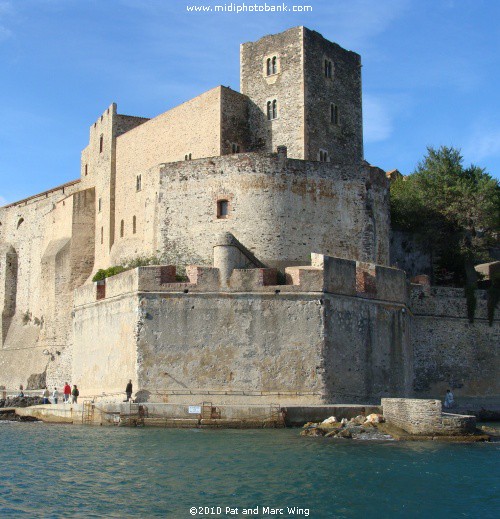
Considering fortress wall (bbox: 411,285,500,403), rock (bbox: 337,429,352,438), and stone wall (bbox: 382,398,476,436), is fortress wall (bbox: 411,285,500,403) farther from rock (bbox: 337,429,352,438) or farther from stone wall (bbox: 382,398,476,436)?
rock (bbox: 337,429,352,438)

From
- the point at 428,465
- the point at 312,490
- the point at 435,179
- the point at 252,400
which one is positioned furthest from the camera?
the point at 435,179

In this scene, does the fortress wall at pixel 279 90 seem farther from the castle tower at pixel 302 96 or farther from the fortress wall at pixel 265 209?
the fortress wall at pixel 265 209

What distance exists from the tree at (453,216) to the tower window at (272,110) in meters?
6.12

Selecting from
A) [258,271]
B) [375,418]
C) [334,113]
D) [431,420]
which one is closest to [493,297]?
[334,113]

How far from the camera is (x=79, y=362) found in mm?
29516

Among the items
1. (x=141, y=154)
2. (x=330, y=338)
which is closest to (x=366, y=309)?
(x=330, y=338)

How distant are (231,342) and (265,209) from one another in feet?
19.3

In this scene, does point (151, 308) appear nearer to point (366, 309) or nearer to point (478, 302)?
point (366, 309)

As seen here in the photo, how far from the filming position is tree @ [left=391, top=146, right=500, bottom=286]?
33938 millimetres

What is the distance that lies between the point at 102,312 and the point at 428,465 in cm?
1370

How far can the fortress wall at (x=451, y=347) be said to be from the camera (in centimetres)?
3061

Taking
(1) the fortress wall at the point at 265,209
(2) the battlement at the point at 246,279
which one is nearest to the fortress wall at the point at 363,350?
(2) the battlement at the point at 246,279

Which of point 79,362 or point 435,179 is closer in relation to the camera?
point 79,362

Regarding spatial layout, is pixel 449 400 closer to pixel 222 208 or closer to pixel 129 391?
pixel 222 208
